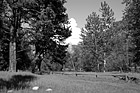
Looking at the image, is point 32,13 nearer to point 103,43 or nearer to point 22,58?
point 22,58

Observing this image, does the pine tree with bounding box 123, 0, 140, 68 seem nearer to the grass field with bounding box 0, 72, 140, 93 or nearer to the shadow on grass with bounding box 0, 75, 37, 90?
the grass field with bounding box 0, 72, 140, 93

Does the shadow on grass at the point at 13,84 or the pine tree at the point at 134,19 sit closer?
the shadow on grass at the point at 13,84

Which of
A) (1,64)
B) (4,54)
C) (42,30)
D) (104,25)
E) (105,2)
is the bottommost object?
(1,64)

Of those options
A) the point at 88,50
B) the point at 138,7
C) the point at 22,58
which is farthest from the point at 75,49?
the point at 138,7

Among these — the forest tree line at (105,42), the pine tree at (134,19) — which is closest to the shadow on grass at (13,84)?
the pine tree at (134,19)

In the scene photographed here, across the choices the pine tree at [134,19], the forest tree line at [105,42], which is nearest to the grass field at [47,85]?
the pine tree at [134,19]

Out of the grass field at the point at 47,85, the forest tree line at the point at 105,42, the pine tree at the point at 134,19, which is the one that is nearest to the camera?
the grass field at the point at 47,85

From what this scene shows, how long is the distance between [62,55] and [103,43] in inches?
946

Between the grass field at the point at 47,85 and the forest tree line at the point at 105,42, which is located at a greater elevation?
the forest tree line at the point at 105,42

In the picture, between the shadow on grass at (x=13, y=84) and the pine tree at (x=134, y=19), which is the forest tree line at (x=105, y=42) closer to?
the pine tree at (x=134, y=19)

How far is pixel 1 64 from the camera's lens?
98.5ft

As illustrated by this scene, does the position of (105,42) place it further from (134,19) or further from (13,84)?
(13,84)

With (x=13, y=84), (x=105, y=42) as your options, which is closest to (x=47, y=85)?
(x=13, y=84)

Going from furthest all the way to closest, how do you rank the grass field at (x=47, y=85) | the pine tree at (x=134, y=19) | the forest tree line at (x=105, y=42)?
the forest tree line at (x=105, y=42)
the pine tree at (x=134, y=19)
the grass field at (x=47, y=85)
